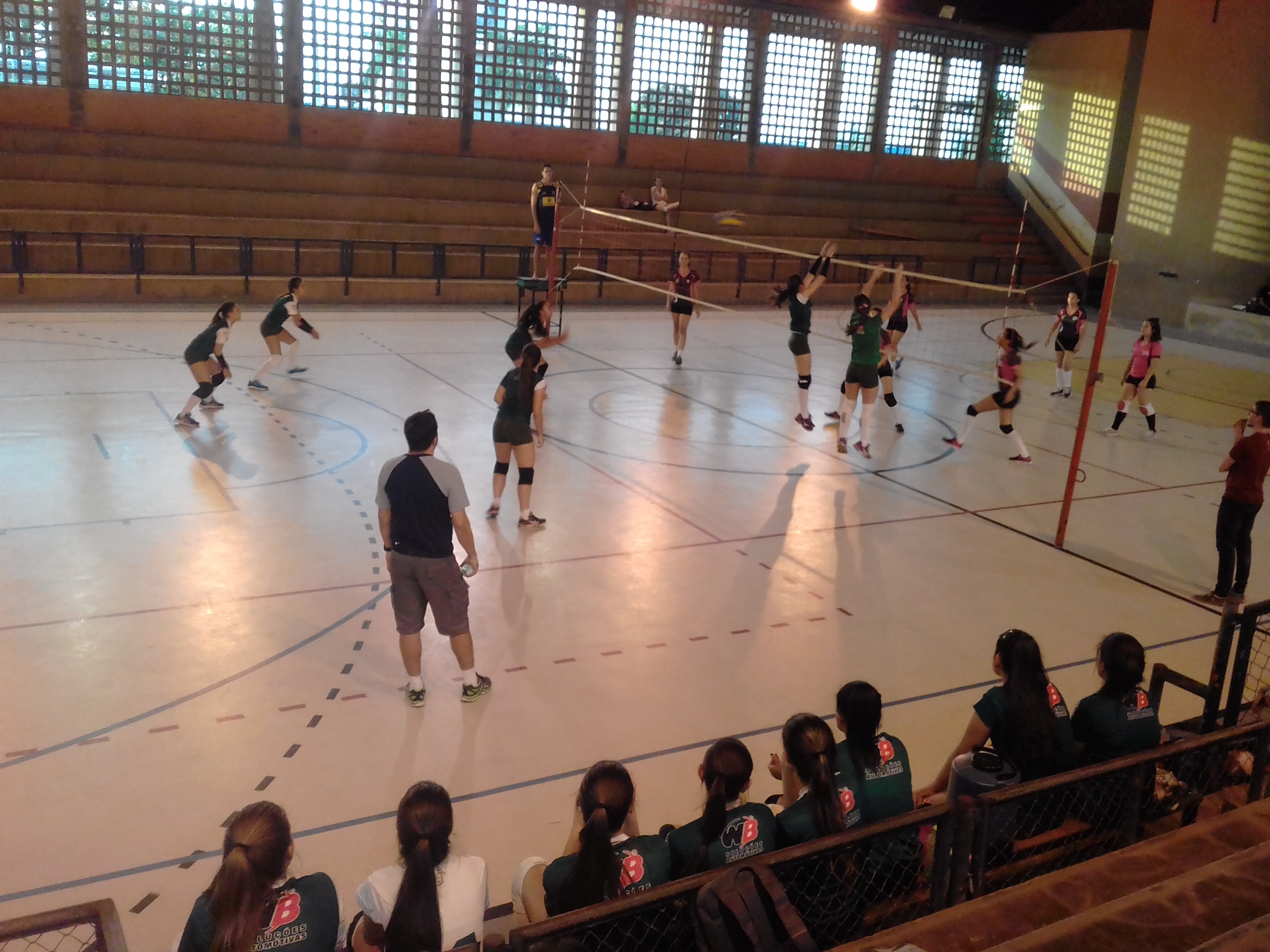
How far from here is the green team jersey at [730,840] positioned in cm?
326

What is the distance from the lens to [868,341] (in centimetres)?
1070

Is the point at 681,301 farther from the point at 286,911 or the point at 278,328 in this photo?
the point at 286,911

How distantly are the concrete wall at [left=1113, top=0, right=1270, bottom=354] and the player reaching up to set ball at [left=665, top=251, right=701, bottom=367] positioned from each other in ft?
39.4

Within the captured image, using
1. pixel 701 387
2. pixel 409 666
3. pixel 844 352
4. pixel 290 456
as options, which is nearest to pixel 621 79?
pixel 844 352

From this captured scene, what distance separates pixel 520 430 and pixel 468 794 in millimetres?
3570

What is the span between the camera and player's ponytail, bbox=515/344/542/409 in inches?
302

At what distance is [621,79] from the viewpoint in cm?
2317

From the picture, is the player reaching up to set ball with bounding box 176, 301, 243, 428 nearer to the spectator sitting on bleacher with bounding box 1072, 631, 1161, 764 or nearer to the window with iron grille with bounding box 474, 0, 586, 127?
the spectator sitting on bleacher with bounding box 1072, 631, 1161, 764

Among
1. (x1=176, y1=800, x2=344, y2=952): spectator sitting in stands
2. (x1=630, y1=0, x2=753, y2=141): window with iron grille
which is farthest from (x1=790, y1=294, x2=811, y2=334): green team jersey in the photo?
(x1=630, y1=0, x2=753, y2=141): window with iron grille

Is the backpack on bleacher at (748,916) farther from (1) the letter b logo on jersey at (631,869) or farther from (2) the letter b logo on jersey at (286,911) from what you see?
(2) the letter b logo on jersey at (286,911)

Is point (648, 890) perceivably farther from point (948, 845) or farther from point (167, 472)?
point (167, 472)

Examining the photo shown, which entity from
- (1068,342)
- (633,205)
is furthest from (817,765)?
(633,205)

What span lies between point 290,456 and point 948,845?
305 inches

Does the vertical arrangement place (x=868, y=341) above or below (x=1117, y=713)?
above
